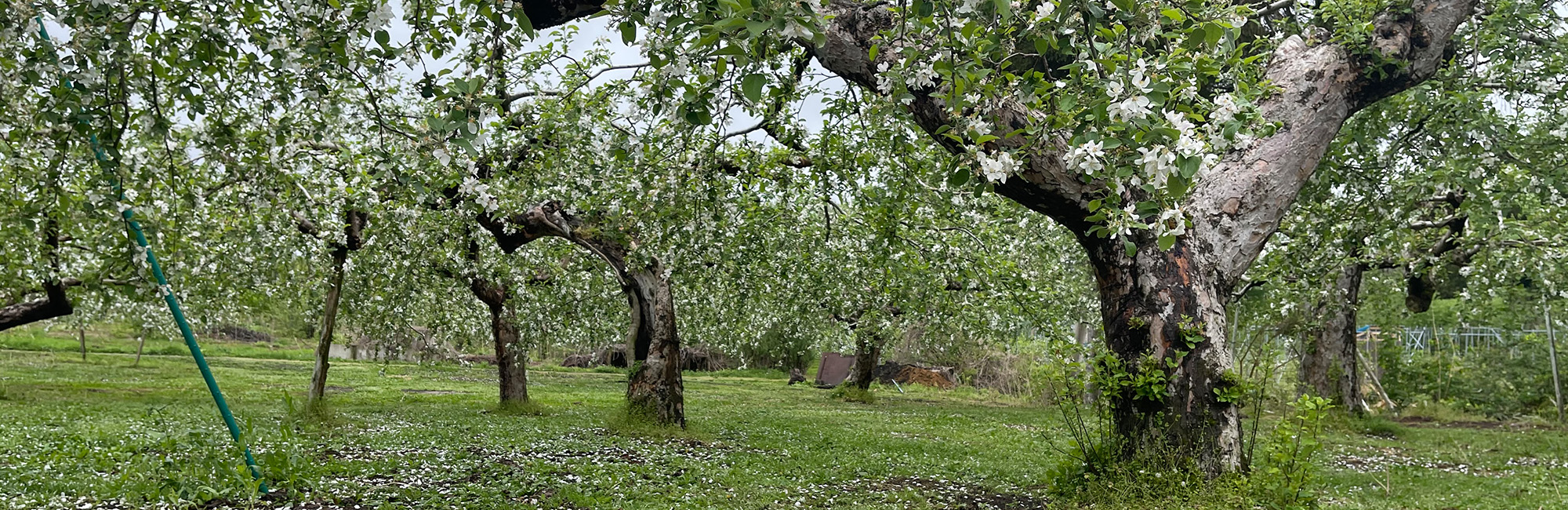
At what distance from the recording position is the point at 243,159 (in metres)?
4.74

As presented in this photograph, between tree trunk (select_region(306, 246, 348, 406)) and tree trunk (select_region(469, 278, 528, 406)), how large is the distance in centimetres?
243

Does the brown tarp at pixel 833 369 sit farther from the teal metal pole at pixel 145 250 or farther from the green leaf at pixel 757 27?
the green leaf at pixel 757 27

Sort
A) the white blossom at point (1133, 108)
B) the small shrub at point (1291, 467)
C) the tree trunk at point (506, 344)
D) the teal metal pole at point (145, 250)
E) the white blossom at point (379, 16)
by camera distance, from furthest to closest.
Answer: the tree trunk at point (506, 344) → the small shrub at point (1291, 467) → the teal metal pole at point (145, 250) → the white blossom at point (379, 16) → the white blossom at point (1133, 108)

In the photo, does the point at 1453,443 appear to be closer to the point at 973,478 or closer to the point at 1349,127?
the point at 1349,127

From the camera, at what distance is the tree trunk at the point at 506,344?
13.5m

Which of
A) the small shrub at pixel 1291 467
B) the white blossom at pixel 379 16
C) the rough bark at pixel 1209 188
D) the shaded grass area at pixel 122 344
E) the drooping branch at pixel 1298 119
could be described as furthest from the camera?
the shaded grass area at pixel 122 344

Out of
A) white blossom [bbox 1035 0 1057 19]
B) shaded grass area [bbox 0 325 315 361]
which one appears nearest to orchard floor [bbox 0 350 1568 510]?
white blossom [bbox 1035 0 1057 19]

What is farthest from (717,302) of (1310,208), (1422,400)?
(1422,400)

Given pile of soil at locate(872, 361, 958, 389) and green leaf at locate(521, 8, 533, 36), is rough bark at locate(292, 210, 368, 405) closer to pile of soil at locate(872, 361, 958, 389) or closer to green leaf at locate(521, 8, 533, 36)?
green leaf at locate(521, 8, 533, 36)

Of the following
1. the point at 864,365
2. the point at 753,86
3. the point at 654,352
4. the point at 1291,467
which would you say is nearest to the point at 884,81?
the point at 753,86

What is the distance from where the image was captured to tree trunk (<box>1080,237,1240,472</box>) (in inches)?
236

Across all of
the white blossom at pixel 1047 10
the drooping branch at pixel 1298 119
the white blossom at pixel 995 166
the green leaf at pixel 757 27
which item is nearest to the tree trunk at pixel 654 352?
the drooping branch at pixel 1298 119

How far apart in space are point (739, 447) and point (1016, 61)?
253 inches

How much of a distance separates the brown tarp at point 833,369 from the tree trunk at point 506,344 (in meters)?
15.2
